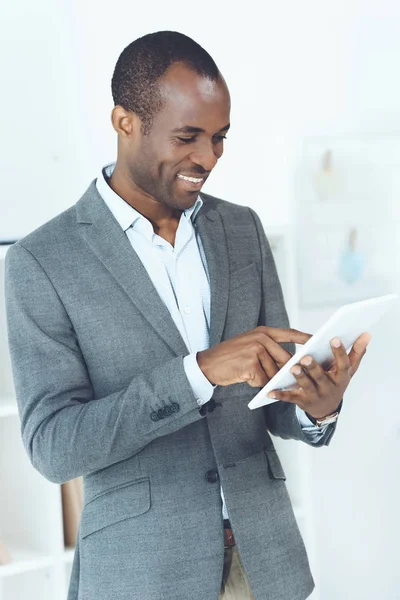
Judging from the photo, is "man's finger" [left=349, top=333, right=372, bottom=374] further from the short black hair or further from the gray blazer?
the short black hair

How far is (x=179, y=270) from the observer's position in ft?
5.32

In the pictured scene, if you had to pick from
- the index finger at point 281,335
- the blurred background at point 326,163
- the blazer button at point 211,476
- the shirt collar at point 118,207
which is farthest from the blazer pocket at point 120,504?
the blurred background at point 326,163

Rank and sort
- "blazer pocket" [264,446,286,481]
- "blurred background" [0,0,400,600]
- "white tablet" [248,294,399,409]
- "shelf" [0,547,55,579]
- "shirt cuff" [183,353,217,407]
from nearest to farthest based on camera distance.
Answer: "white tablet" [248,294,399,409]
"shirt cuff" [183,353,217,407]
"blazer pocket" [264,446,286,481]
"shelf" [0,547,55,579]
"blurred background" [0,0,400,600]

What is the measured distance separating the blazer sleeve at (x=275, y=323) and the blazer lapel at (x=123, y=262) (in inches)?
9.8

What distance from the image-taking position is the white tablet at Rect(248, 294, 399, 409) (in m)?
1.27

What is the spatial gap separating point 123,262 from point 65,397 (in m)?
0.27

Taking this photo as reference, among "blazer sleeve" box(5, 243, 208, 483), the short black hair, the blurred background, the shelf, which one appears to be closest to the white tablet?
"blazer sleeve" box(5, 243, 208, 483)

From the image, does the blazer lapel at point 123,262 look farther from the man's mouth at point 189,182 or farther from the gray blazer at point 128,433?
the man's mouth at point 189,182

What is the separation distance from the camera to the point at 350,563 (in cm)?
324

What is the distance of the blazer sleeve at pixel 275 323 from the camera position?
161 centimetres

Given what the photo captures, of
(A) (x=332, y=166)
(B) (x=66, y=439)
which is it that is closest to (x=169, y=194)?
(B) (x=66, y=439)

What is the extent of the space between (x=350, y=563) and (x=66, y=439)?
211 cm

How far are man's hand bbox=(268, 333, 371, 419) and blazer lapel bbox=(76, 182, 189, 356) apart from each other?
235mm

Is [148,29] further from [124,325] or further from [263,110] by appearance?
[124,325]
